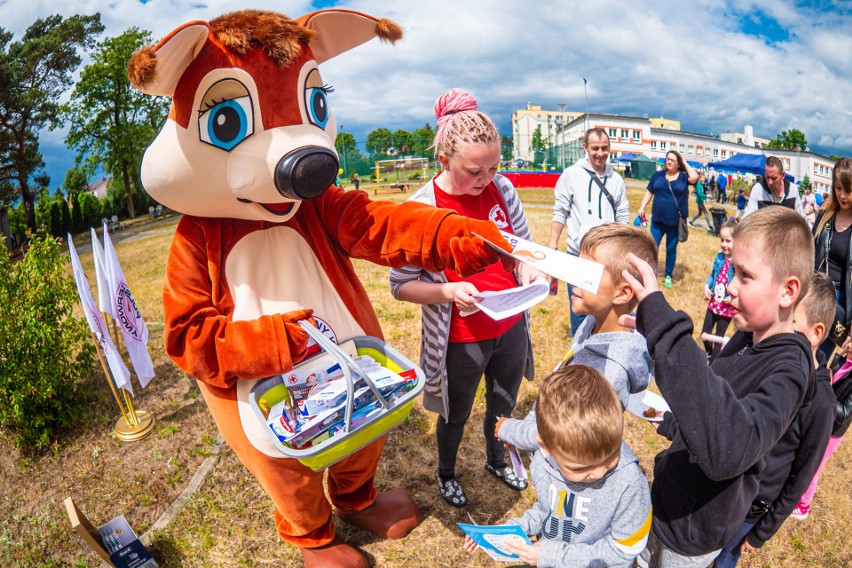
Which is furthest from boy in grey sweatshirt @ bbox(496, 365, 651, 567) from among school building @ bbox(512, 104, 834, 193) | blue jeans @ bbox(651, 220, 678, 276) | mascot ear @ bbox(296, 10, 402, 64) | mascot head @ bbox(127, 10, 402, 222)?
school building @ bbox(512, 104, 834, 193)

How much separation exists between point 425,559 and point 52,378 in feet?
Answer: 9.61

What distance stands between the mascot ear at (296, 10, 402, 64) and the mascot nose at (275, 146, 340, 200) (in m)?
0.58

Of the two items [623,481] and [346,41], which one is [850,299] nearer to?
[623,481]

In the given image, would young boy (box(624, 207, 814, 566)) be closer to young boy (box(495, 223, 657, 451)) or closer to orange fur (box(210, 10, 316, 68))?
young boy (box(495, 223, 657, 451))

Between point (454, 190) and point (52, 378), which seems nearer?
point (454, 190)

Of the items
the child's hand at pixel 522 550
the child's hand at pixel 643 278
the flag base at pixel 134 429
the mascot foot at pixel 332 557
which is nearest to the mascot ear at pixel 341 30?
the child's hand at pixel 643 278

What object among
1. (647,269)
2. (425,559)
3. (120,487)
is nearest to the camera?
(647,269)

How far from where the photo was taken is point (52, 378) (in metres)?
3.49

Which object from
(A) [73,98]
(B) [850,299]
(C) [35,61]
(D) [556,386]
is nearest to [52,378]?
(D) [556,386]

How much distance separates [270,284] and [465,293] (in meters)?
0.77

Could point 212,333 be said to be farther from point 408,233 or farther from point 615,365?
point 615,365

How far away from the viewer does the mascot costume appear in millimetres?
1669

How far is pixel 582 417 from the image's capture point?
54.0 inches

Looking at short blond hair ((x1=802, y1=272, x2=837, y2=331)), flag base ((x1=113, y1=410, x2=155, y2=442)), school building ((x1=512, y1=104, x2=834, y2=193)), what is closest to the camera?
short blond hair ((x1=802, y1=272, x2=837, y2=331))
